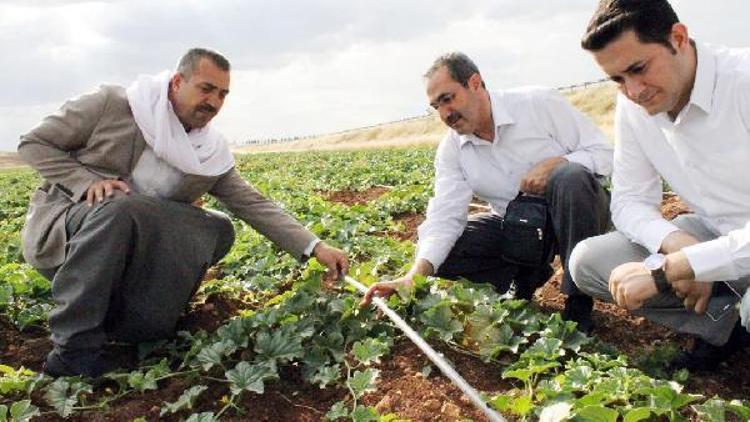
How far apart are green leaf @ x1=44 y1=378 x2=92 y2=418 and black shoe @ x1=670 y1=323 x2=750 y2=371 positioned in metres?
2.68

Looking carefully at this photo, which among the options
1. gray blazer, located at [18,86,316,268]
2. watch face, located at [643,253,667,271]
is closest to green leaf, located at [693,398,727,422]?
watch face, located at [643,253,667,271]

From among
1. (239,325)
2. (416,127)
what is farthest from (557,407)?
(416,127)

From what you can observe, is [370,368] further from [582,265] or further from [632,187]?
[632,187]

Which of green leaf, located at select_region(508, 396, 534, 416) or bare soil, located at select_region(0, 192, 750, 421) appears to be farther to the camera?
bare soil, located at select_region(0, 192, 750, 421)

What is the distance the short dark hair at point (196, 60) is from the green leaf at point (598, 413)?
8.25 ft

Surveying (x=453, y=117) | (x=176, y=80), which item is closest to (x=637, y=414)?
(x=453, y=117)

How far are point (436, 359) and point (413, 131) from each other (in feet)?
179

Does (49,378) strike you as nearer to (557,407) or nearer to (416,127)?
(557,407)

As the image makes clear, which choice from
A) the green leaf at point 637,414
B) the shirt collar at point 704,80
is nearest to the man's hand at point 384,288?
the green leaf at point 637,414

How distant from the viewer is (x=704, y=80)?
2949mm

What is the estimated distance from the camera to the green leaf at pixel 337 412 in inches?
113

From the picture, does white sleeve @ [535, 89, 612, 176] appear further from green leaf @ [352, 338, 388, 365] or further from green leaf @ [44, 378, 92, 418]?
green leaf @ [44, 378, 92, 418]

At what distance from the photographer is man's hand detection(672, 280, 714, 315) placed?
295 centimetres

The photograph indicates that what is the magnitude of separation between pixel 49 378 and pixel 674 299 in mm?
2886
